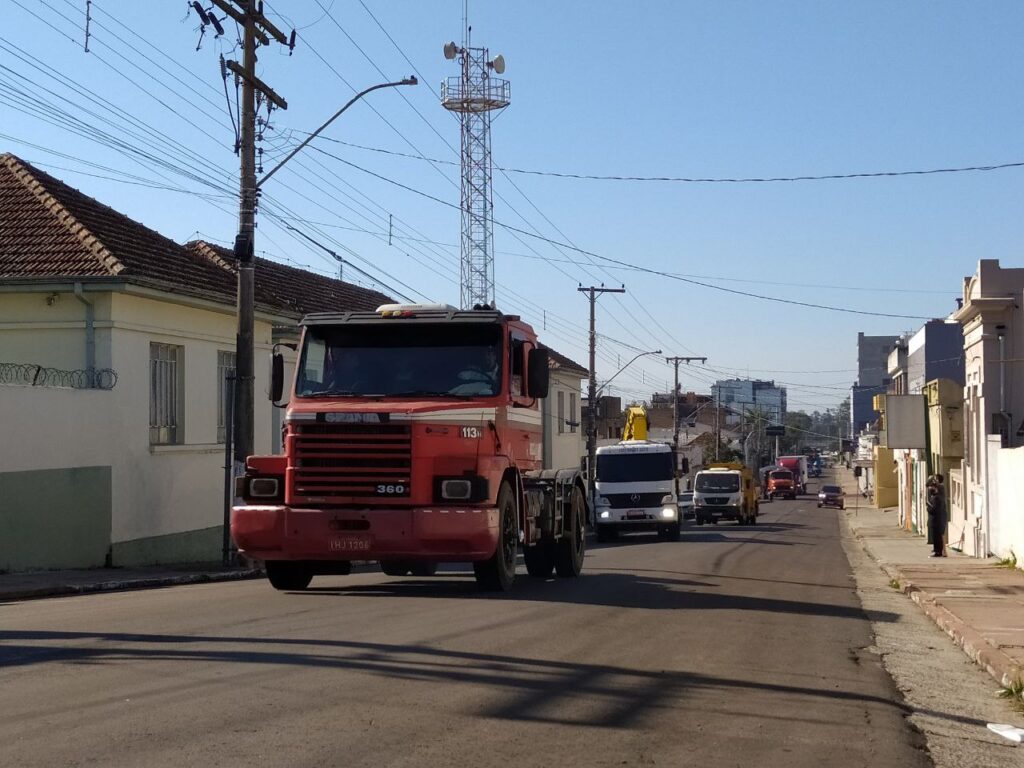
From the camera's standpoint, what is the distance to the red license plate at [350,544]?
548 inches

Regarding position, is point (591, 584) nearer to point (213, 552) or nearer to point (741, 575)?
A: point (741, 575)

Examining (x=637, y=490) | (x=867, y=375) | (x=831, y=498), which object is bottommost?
(x=831, y=498)

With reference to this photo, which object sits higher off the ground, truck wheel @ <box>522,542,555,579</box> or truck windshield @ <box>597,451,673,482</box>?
truck windshield @ <box>597,451,673,482</box>

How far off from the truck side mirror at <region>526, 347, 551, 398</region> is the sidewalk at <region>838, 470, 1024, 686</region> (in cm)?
544

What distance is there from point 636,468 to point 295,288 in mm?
11188

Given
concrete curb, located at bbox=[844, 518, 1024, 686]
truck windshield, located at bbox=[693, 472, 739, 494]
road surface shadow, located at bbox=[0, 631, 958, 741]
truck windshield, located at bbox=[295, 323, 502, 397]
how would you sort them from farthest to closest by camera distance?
1. truck windshield, located at bbox=[693, 472, 739, 494]
2. truck windshield, located at bbox=[295, 323, 502, 397]
3. concrete curb, located at bbox=[844, 518, 1024, 686]
4. road surface shadow, located at bbox=[0, 631, 958, 741]

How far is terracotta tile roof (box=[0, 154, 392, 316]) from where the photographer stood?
2273 centimetres

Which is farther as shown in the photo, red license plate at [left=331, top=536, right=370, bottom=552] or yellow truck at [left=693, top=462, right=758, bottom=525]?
yellow truck at [left=693, top=462, right=758, bottom=525]

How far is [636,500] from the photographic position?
3719 centimetres

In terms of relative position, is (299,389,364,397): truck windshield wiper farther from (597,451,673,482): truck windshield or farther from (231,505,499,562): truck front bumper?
(597,451,673,482): truck windshield

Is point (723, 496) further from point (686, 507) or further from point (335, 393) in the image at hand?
point (335, 393)

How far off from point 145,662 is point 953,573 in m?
17.2

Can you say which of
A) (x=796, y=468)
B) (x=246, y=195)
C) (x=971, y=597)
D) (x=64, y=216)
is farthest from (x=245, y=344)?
(x=796, y=468)

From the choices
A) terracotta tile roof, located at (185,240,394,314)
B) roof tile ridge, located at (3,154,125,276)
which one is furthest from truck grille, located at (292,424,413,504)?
terracotta tile roof, located at (185,240,394,314)
